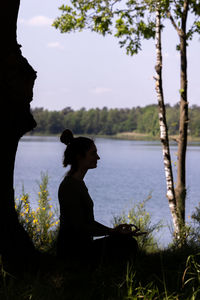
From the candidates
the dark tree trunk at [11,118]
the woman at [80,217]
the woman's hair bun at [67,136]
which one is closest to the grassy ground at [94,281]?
the woman at [80,217]

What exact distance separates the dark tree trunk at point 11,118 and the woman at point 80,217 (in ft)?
1.79

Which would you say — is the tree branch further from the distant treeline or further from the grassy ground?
the distant treeline

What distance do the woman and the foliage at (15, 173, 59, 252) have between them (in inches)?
91.9

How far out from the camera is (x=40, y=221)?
293 inches

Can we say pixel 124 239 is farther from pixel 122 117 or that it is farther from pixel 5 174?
pixel 122 117

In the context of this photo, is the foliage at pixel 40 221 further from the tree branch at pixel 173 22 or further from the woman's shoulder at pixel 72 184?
the tree branch at pixel 173 22

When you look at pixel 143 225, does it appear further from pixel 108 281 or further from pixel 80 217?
pixel 80 217

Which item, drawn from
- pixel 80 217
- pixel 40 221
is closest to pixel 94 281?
pixel 80 217

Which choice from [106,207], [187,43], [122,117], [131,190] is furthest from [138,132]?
[187,43]

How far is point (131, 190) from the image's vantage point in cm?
3431

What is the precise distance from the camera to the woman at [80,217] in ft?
14.2

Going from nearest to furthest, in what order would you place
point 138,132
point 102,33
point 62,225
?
point 62,225 → point 102,33 → point 138,132

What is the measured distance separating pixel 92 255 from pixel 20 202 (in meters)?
3.13

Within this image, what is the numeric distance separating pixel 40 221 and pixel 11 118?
2.92m
